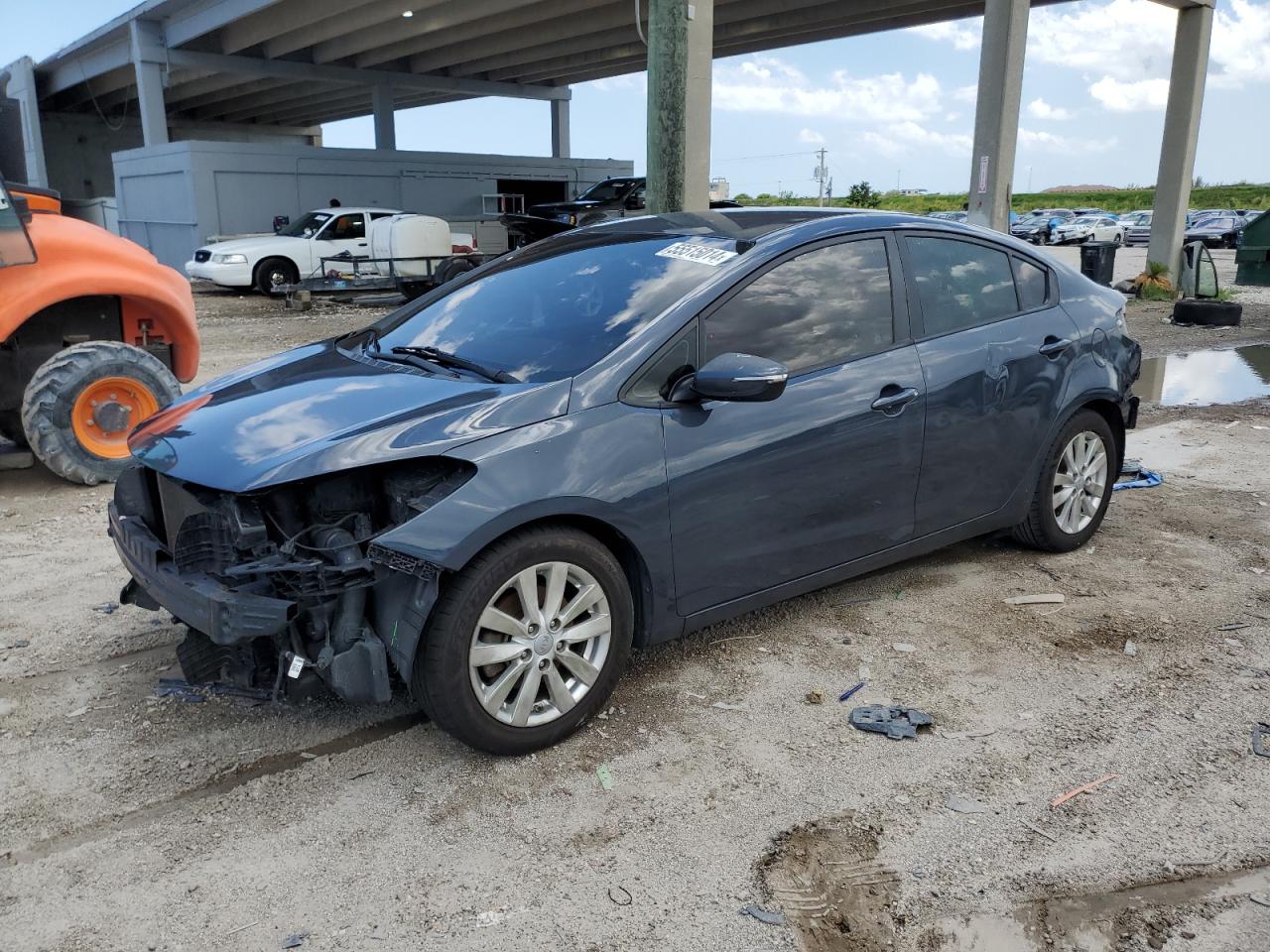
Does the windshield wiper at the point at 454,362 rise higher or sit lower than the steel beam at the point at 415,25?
lower

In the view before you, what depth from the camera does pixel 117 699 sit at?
3.71m

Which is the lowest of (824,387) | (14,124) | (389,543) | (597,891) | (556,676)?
(597,891)

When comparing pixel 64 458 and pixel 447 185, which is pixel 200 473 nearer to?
pixel 64 458

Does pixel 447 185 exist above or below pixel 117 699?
above

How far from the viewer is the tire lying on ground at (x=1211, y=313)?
14930 millimetres

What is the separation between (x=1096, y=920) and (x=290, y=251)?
64.3 ft

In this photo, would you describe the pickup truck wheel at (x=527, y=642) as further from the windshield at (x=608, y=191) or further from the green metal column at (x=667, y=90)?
the windshield at (x=608, y=191)

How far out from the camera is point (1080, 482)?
16.4 ft

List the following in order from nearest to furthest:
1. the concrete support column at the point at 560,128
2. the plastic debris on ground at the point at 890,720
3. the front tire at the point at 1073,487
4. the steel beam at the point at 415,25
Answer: the plastic debris on ground at the point at 890,720
the front tire at the point at 1073,487
the steel beam at the point at 415,25
the concrete support column at the point at 560,128

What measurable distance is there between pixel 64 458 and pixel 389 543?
4.30 m

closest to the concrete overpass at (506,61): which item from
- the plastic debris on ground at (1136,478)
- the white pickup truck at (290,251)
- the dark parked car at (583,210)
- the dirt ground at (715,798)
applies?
the dark parked car at (583,210)

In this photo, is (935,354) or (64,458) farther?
(64,458)

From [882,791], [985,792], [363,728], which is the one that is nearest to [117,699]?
[363,728]

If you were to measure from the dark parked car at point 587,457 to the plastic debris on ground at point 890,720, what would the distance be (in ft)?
1.77
